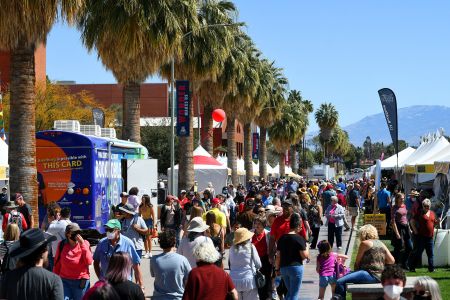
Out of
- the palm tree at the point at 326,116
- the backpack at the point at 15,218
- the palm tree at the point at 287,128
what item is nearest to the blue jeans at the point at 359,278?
the backpack at the point at 15,218

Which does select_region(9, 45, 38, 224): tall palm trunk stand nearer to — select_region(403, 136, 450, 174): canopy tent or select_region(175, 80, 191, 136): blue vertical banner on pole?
select_region(403, 136, 450, 174): canopy tent

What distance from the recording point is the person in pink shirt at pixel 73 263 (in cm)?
1155

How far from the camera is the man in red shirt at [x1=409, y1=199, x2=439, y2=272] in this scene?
18297mm

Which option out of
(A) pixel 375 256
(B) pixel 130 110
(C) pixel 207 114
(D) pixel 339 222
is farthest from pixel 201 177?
(A) pixel 375 256

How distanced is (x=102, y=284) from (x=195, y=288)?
1.48m

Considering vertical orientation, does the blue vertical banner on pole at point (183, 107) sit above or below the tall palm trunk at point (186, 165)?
above

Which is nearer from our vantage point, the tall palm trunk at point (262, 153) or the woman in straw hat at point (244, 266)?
the woman in straw hat at point (244, 266)

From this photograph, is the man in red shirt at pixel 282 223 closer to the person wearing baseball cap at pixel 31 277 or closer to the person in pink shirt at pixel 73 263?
the person in pink shirt at pixel 73 263

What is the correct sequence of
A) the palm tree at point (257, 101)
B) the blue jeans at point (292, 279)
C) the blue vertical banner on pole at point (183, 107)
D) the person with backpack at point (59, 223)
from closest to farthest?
the blue jeans at point (292, 279) < the person with backpack at point (59, 223) < the blue vertical banner on pole at point (183, 107) < the palm tree at point (257, 101)

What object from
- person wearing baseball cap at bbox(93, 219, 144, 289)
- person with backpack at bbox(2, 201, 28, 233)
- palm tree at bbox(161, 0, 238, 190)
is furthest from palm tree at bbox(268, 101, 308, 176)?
person wearing baseball cap at bbox(93, 219, 144, 289)

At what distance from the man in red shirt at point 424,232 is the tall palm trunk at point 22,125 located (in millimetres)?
9036

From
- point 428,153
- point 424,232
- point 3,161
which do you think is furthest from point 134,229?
point 428,153

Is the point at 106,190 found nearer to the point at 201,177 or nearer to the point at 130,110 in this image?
the point at 130,110

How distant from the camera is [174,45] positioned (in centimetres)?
3069
